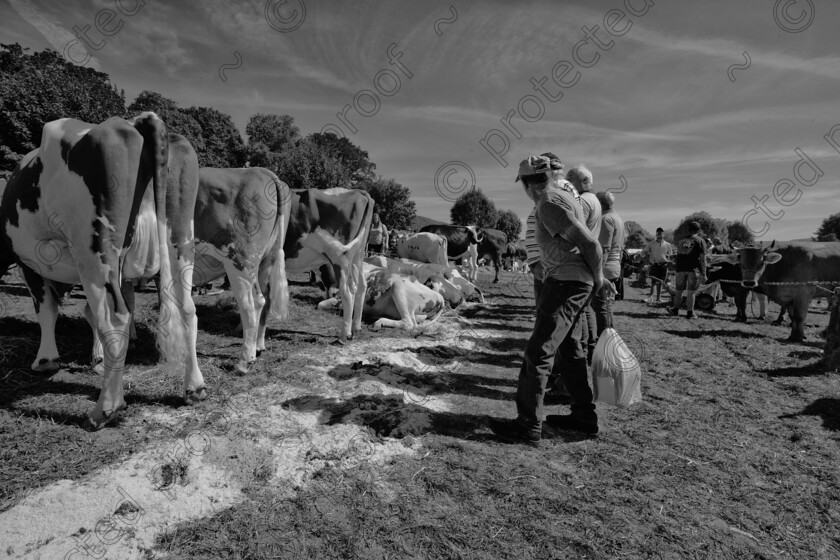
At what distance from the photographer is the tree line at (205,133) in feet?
44.2

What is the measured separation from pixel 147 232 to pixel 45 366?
6.39ft

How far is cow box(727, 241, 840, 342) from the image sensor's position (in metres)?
8.79

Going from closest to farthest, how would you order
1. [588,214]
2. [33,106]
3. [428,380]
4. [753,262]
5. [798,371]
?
[588,214] < [428,380] < [798,371] < [753,262] < [33,106]

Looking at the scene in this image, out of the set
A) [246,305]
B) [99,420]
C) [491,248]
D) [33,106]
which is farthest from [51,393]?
[491,248]

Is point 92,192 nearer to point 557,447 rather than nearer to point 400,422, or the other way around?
point 400,422

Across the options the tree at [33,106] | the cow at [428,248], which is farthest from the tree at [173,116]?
the cow at [428,248]

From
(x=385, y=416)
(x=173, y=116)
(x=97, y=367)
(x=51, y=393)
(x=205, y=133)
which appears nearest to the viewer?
(x=51, y=393)

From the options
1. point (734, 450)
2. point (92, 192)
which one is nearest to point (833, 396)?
point (734, 450)

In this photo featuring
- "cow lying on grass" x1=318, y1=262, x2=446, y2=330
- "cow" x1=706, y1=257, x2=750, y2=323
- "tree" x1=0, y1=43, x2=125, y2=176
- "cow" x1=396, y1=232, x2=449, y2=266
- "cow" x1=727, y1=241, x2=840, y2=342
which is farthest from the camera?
"cow" x1=396, y1=232, x2=449, y2=266

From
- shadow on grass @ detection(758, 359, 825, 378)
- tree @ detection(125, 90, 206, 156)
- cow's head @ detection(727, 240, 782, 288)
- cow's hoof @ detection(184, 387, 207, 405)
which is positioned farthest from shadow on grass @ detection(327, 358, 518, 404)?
tree @ detection(125, 90, 206, 156)

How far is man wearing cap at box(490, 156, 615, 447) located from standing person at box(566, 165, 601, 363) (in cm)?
36

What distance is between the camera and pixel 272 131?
42.3 metres

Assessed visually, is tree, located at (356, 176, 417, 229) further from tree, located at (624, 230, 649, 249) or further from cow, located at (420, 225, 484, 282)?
tree, located at (624, 230, 649, 249)

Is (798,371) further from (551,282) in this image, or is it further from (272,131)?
(272,131)
